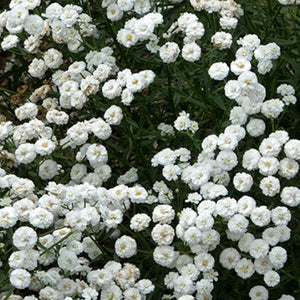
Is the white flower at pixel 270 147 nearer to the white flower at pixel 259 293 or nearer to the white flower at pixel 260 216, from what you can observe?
the white flower at pixel 260 216

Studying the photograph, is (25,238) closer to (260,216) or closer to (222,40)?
(260,216)

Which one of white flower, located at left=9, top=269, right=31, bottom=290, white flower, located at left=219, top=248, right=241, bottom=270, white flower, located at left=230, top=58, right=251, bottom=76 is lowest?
white flower, located at left=219, top=248, right=241, bottom=270

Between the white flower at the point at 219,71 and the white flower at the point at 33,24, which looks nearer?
the white flower at the point at 219,71

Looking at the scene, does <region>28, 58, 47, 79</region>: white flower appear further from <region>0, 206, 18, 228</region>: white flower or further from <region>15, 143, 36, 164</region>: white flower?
<region>0, 206, 18, 228</region>: white flower

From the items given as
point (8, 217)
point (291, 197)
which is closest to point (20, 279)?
point (8, 217)

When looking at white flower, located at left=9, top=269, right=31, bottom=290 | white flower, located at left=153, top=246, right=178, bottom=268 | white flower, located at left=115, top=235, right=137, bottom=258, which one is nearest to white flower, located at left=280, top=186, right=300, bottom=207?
white flower, located at left=153, top=246, right=178, bottom=268

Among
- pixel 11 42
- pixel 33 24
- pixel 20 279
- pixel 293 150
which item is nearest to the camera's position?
pixel 20 279

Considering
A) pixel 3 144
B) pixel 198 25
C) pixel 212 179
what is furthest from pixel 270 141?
pixel 3 144

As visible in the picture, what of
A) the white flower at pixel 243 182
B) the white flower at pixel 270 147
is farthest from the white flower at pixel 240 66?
the white flower at pixel 243 182
